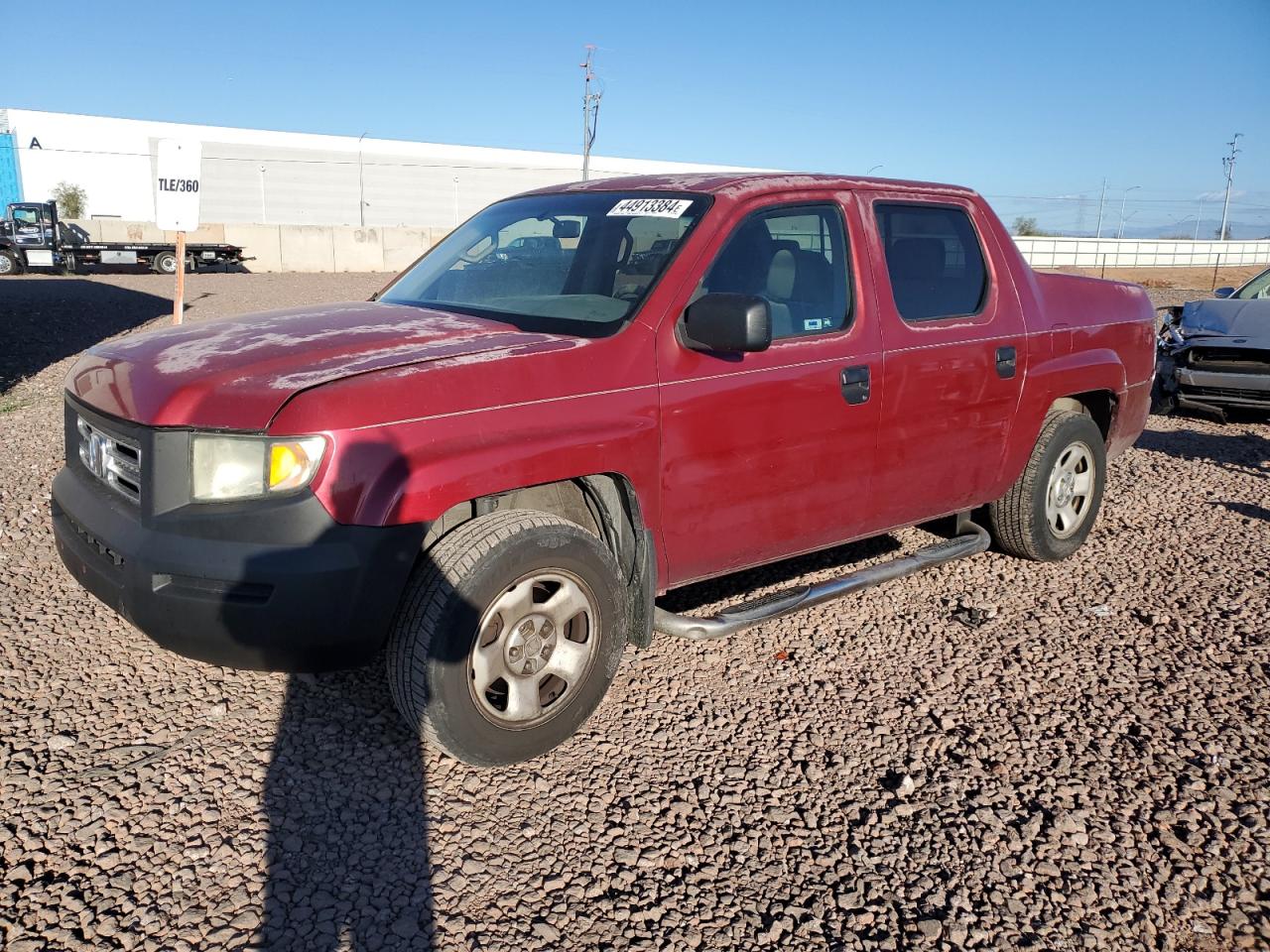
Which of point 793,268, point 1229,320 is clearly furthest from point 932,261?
point 1229,320

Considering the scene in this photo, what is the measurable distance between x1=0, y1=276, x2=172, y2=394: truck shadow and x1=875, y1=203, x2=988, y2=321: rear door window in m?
9.51

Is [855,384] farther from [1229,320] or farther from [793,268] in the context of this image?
[1229,320]

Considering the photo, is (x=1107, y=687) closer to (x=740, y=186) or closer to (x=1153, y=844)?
(x=1153, y=844)

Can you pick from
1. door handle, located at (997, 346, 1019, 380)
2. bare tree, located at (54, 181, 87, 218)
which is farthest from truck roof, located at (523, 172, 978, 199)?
bare tree, located at (54, 181, 87, 218)

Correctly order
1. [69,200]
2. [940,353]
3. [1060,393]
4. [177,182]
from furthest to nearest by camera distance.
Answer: [69,200], [177,182], [1060,393], [940,353]

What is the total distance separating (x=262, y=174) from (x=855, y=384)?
49.2 metres

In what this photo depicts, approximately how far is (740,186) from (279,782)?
2.72m

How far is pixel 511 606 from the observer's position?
3.10 meters

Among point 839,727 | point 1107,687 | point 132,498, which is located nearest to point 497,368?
point 132,498

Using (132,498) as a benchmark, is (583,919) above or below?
below

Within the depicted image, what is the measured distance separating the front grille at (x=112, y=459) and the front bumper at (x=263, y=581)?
16 centimetres

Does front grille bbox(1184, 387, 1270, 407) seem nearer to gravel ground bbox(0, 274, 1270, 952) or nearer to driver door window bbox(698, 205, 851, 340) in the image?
gravel ground bbox(0, 274, 1270, 952)

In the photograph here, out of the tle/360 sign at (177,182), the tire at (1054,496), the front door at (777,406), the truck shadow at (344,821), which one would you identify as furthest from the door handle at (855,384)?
the tle/360 sign at (177,182)

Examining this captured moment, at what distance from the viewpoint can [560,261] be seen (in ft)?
13.0
